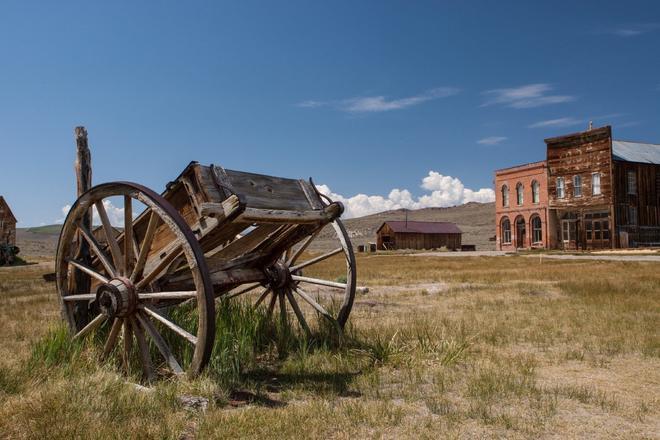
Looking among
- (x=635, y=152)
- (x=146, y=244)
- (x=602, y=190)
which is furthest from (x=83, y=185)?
(x=635, y=152)

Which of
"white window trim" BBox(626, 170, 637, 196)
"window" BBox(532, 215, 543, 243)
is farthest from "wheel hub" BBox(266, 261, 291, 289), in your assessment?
"window" BBox(532, 215, 543, 243)

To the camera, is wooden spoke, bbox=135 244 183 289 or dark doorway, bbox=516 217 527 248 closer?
wooden spoke, bbox=135 244 183 289

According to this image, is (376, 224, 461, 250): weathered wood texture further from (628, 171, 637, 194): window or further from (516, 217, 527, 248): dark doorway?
(628, 171, 637, 194): window

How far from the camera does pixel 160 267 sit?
4438mm

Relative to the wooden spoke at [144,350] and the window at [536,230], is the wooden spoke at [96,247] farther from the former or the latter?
the window at [536,230]

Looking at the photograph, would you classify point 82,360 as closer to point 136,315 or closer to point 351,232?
point 136,315

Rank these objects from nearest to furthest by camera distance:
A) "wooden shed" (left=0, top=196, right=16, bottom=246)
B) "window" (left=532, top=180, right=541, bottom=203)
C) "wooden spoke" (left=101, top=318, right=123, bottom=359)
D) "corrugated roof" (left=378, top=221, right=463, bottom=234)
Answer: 1. "wooden spoke" (left=101, top=318, right=123, bottom=359)
2. "window" (left=532, top=180, right=541, bottom=203)
3. "wooden shed" (left=0, top=196, right=16, bottom=246)
4. "corrugated roof" (left=378, top=221, right=463, bottom=234)

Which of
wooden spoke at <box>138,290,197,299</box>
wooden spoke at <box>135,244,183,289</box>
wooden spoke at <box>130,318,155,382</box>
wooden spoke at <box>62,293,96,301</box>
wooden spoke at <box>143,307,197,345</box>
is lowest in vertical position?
wooden spoke at <box>130,318,155,382</box>

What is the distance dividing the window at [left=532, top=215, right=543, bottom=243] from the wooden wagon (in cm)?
3470

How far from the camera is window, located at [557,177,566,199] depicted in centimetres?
3525

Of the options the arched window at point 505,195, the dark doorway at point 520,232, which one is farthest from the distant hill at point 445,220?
the dark doorway at point 520,232

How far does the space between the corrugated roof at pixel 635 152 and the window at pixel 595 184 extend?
150 centimetres

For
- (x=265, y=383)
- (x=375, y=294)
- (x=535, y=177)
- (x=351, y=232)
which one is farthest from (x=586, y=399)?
(x=351, y=232)

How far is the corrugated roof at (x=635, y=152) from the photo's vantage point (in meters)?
33.8
